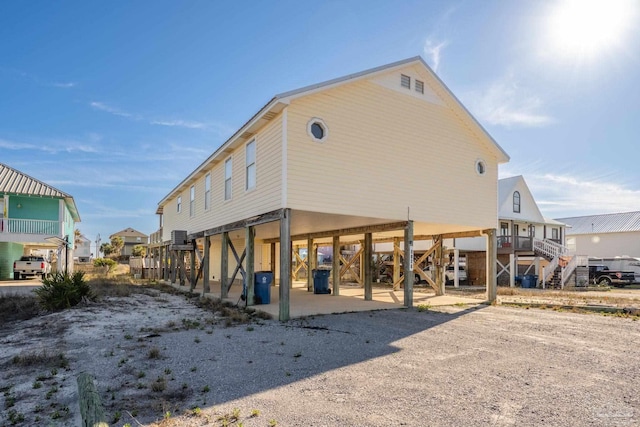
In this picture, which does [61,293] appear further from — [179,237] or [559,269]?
[559,269]

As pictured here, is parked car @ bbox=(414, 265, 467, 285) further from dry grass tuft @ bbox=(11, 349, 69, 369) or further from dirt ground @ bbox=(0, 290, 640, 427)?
dry grass tuft @ bbox=(11, 349, 69, 369)

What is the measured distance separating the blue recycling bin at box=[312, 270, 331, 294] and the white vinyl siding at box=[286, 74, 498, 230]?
229 inches

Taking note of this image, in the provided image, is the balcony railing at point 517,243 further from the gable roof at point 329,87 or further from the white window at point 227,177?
the white window at point 227,177

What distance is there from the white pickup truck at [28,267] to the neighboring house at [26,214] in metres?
1.26

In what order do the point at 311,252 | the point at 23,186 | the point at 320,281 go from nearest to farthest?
the point at 320,281 → the point at 311,252 → the point at 23,186

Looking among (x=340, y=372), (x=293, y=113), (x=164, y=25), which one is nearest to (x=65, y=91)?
(x=164, y=25)

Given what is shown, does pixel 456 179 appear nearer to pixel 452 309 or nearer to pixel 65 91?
pixel 452 309

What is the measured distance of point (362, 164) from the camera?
1212 centimetres

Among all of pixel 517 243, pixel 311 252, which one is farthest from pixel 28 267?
pixel 517 243

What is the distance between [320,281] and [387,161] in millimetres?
7248

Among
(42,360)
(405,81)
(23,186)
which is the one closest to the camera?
(42,360)

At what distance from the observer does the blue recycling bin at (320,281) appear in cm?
1791

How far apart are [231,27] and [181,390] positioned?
1075cm

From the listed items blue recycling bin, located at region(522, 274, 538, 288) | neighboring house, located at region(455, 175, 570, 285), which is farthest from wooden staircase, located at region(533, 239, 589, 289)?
blue recycling bin, located at region(522, 274, 538, 288)
